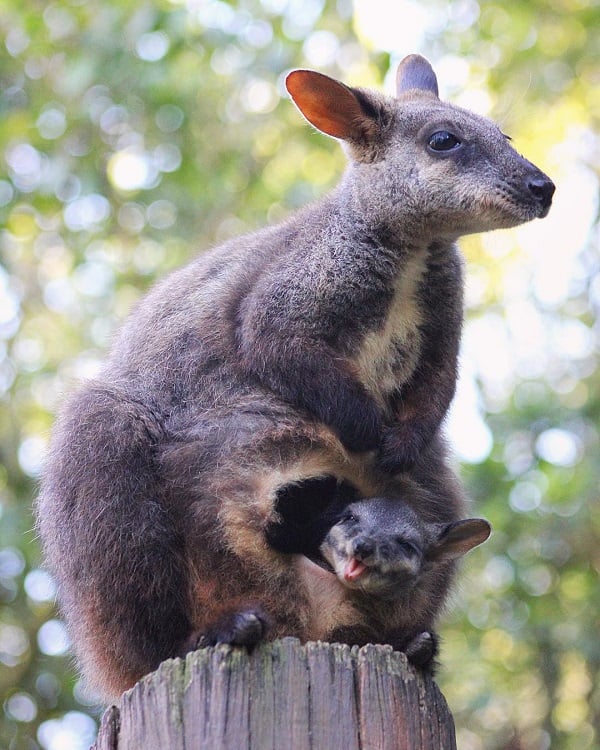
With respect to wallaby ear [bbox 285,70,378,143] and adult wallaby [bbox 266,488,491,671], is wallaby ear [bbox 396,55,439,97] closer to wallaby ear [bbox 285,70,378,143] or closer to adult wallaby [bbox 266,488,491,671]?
wallaby ear [bbox 285,70,378,143]

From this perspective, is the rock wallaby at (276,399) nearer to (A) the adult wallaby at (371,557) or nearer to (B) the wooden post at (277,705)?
(A) the adult wallaby at (371,557)

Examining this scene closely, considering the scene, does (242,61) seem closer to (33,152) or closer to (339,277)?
(33,152)

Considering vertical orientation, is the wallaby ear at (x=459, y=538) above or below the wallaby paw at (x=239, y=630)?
below

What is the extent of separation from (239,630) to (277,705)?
1.13 feet

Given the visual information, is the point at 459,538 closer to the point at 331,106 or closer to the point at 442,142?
the point at 442,142

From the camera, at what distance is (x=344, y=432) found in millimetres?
5074

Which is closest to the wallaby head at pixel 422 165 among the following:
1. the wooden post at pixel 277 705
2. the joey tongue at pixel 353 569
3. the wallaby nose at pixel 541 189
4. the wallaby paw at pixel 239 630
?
the wallaby nose at pixel 541 189

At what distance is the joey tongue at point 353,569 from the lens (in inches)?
189


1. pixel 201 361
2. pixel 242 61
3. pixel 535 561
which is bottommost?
pixel 535 561

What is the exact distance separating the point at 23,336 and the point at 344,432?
8.56 meters

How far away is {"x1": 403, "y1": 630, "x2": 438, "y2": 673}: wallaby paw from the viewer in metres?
4.50

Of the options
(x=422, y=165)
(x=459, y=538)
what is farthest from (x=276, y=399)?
(x=422, y=165)

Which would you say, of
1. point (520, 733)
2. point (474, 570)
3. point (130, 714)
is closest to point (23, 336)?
point (474, 570)

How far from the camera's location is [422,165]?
19.1 feet
